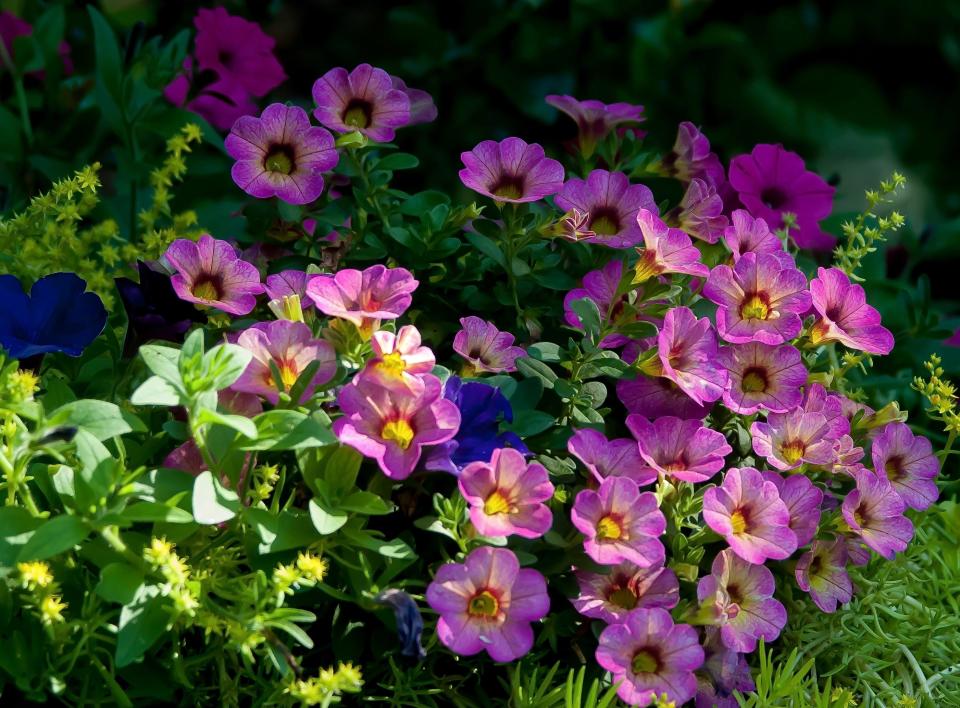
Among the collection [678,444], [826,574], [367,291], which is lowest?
[826,574]

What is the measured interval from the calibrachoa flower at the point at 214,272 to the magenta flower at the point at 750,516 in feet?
1.28

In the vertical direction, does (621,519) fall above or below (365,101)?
below

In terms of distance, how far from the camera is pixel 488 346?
3.10 feet

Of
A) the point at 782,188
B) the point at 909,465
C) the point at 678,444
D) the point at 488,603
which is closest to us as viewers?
the point at 488,603

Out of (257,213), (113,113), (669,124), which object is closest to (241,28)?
(113,113)

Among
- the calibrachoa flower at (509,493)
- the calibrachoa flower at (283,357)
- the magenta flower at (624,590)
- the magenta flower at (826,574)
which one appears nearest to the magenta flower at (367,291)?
the calibrachoa flower at (283,357)

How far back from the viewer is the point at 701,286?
3.28 ft

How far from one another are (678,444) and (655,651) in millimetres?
165

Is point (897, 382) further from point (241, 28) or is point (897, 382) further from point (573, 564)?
point (241, 28)

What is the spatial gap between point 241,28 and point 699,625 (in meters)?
0.93

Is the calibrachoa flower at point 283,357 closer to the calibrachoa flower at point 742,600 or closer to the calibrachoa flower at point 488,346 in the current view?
the calibrachoa flower at point 488,346

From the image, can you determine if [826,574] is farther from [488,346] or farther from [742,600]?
[488,346]

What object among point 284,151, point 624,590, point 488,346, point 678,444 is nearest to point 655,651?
point 624,590

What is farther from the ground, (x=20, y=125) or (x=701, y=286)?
(x=701, y=286)
